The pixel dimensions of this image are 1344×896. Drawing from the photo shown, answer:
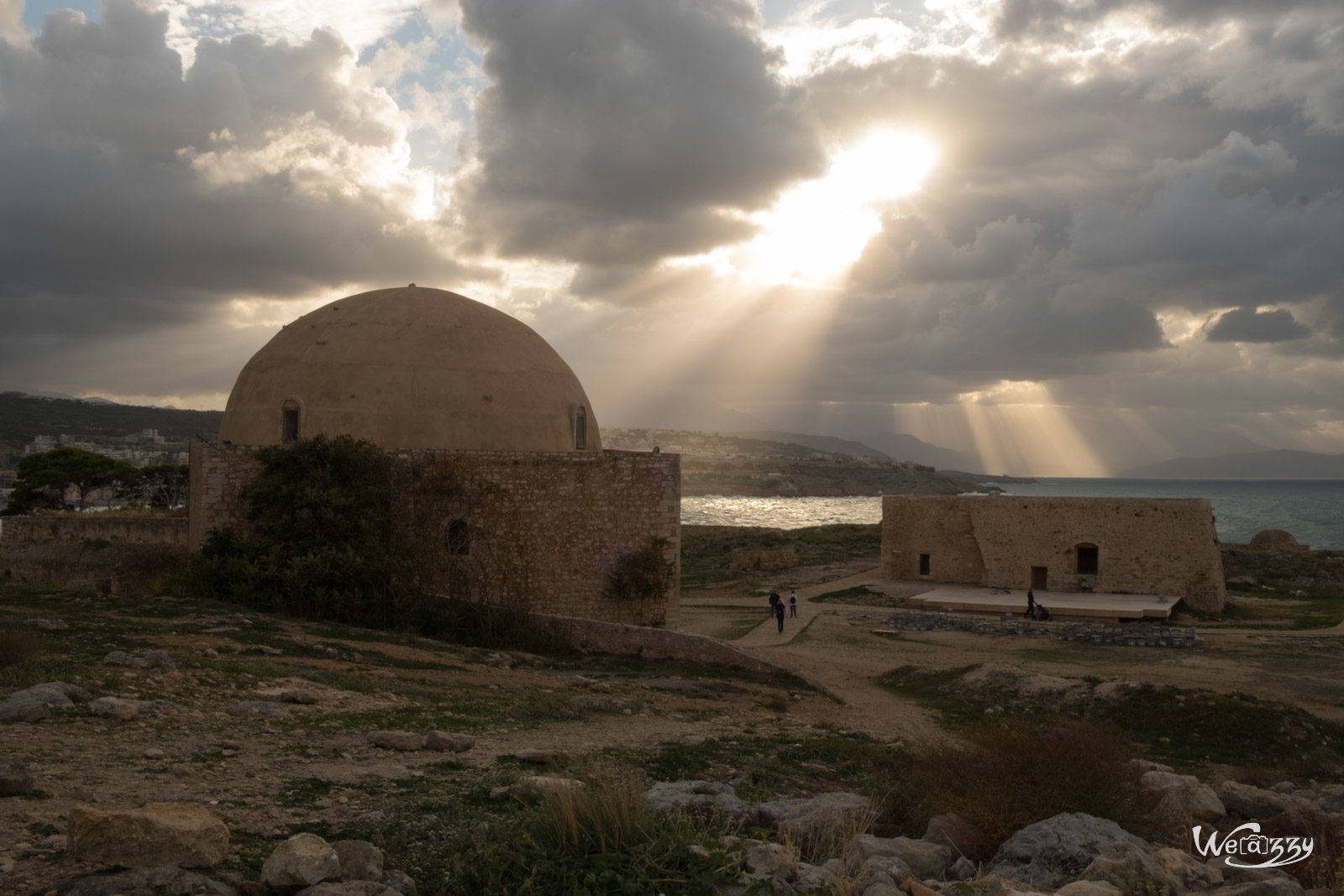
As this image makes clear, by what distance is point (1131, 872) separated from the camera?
5051 mm

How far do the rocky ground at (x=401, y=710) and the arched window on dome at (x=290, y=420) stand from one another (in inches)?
168

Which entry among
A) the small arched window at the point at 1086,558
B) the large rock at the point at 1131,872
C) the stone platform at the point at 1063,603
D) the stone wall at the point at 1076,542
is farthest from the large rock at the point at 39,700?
the small arched window at the point at 1086,558

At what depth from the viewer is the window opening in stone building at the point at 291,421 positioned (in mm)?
16625

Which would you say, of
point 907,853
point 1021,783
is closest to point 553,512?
point 1021,783

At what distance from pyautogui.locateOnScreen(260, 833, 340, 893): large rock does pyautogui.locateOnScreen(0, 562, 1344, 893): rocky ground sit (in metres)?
0.31

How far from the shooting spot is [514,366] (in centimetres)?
1780

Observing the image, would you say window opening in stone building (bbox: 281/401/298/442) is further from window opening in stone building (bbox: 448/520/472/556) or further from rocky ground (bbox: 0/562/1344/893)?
rocky ground (bbox: 0/562/1344/893)

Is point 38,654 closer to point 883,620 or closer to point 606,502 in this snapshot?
point 606,502

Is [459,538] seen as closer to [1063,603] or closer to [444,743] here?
[444,743]

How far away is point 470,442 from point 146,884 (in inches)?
509

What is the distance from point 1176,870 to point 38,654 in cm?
900

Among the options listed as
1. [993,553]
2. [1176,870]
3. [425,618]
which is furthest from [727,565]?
[1176,870]

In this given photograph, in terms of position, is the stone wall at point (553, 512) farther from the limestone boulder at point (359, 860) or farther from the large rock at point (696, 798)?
the limestone boulder at point (359, 860)

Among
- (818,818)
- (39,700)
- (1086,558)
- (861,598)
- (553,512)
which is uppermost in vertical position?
(553,512)
